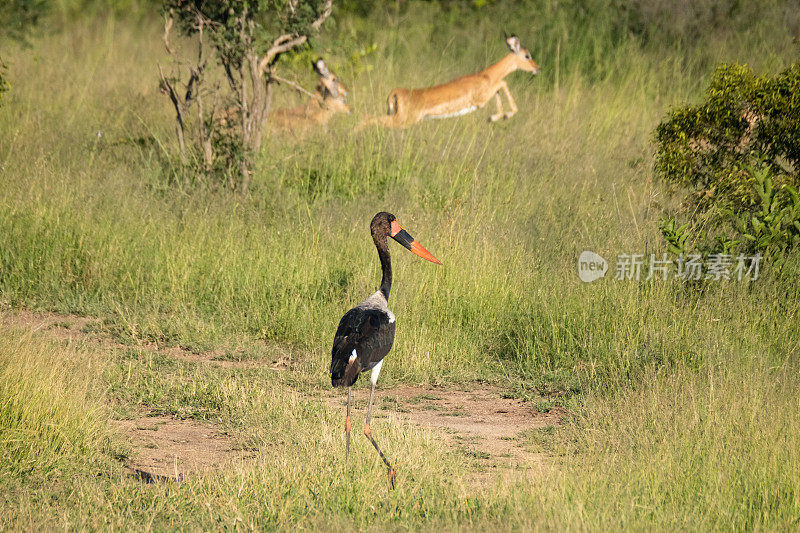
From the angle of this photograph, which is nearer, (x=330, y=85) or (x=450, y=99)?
(x=450, y=99)

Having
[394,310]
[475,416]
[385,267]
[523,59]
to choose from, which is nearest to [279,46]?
[394,310]

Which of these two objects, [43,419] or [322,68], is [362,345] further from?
[322,68]

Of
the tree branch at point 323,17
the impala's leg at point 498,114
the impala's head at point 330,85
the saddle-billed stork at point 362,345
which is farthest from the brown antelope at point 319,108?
the saddle-billed stork at point 362,345

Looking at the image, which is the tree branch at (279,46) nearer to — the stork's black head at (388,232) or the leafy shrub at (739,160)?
the leafy shrub at (739,160)

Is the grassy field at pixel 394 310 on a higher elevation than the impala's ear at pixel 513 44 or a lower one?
lower

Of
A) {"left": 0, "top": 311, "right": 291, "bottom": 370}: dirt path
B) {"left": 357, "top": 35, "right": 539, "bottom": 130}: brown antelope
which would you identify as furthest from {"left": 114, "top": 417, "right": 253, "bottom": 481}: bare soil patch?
{"left": 357, "top": 35, "right": 539, "bottom": 130}: brown antelope

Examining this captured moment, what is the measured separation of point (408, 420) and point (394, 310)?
171cm

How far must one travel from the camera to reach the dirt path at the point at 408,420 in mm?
5316

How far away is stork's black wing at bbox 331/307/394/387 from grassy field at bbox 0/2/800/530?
440 millimetres

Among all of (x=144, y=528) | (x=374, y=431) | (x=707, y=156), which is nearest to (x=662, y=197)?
(x=707, y=156)

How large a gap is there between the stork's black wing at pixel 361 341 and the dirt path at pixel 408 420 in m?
0.71

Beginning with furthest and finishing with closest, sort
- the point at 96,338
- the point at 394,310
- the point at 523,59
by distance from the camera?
the point at 523,59, the point at 394,310, the point at 96,338

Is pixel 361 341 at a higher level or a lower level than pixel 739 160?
lower

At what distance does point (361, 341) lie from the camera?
5.37 metres
